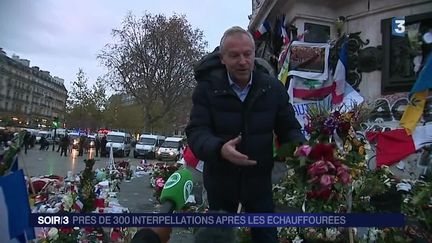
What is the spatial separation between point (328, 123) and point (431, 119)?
18.8 feet

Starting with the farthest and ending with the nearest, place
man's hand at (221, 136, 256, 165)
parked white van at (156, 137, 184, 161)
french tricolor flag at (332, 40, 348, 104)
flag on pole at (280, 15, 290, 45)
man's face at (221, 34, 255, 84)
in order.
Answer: parked white van at (156, 137, 184, 161) < flag on pole at (280, 15, 290, 45) < french tricolor flag at (332, 40, 348, 104) < man's face at (221, 34, 255, 84) < man's hand at (221, 136, 256, 165)

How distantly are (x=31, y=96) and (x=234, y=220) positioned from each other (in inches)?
4826

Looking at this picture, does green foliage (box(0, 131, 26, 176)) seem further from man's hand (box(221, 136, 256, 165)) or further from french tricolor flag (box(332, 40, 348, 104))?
french tricolor flag (box(332, 40, 348, 104))

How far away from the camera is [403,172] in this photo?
27.2 feet

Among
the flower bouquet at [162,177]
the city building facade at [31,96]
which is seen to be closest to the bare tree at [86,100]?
the city building facade at [31,96]

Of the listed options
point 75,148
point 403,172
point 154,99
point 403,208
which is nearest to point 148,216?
point 403,208

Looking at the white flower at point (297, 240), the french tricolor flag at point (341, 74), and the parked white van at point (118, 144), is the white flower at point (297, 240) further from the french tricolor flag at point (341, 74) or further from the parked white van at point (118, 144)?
the parked white van at point (118, 144)

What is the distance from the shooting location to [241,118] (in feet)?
9.24

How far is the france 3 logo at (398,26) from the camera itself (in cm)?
909

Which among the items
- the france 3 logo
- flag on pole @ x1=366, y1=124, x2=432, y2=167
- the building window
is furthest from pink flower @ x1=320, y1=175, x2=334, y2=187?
the building window

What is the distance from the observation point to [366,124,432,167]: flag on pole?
8.25 m

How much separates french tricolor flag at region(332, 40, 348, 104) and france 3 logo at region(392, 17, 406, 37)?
3.79ft


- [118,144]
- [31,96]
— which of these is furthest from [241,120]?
[31,96]

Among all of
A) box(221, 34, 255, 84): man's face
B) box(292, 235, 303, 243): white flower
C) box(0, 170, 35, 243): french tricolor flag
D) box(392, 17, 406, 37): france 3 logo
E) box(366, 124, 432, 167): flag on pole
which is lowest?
box(292, 235, 303, 243): white flower
